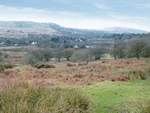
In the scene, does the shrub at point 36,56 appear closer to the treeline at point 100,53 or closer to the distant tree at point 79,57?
the treeline at point 100,53

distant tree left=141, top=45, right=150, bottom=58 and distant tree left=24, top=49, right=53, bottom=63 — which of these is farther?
distant tree left=24, top=49, right=53, bottom=63

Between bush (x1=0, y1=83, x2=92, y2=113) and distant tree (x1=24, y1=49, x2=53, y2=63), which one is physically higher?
bush (x1=0, y1=83, x2=92, y2=113)

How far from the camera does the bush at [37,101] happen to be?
367 cm

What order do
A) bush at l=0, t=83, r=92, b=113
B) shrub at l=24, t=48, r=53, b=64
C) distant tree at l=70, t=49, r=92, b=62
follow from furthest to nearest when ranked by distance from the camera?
distant tree at l=70, t=49, r=92, b=62, shrub at l=24, t=48, r=53, b=64, bush at l=0, t=83, r=92, b=113

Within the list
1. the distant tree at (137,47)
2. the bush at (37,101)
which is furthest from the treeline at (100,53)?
the bush at (37,101)

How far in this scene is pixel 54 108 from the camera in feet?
12.6

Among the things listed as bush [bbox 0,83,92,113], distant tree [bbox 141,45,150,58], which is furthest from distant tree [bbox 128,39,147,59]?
bush [bbox 0,83,92,113]

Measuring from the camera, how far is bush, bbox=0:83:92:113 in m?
A: 3.67

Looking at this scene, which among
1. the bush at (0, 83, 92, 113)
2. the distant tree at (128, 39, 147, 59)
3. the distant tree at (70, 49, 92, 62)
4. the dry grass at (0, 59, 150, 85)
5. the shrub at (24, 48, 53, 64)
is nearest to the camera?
the bush at (0, 83, 92, 113)

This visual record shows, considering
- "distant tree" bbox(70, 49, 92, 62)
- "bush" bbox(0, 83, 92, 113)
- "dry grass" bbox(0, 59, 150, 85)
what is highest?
"bush" bbox(0, 83, 92, 113)

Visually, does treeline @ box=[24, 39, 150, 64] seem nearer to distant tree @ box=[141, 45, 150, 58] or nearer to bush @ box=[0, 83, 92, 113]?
distant tree @ box=[141, 45, 150, 58]

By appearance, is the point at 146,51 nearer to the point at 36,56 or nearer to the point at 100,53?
the point at 100,53

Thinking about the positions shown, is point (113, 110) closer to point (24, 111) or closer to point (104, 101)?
point (104, 101)

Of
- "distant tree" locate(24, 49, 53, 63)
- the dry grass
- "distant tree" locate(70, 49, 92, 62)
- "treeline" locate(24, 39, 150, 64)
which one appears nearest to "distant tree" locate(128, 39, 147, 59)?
"treeline" locate(24, 39, 150, 64)
